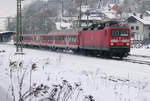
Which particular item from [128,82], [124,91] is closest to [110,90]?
[124,91]

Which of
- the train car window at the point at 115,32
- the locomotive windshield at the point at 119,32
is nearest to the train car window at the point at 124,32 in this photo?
the locomotive windshield at the point at 119,32

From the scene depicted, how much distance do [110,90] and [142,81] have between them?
238 centimetres

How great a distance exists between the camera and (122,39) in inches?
1017

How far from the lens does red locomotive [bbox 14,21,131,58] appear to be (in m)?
25.5

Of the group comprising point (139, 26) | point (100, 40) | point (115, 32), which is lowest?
point (100, 40)

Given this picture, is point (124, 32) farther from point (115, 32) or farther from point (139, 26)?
point (139, 26)

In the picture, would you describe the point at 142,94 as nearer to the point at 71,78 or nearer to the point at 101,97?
the point at 101,97

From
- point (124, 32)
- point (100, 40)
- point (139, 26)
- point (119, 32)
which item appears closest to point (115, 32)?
point (119, 32)

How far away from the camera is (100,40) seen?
88.4 feet

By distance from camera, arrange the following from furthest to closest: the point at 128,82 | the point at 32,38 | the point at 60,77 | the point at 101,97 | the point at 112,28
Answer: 1. the point at 32,38
2. the point at 112,28
3. the point at 60,77
4. the point at 128,82
5. the point at 101,97

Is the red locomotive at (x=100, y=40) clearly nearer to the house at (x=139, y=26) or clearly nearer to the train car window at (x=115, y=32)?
the train car window at (x=115, y=32)

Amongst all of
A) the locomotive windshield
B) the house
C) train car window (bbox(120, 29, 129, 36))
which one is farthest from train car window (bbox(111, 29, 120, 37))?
the house

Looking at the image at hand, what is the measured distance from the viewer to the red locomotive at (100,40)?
25.5 metres

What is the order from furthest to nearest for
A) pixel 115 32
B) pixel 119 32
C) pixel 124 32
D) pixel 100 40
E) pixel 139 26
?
pixel 139 26, pixel 100 40, pixel 124 32, pixel 119 32, pixel 115 32
